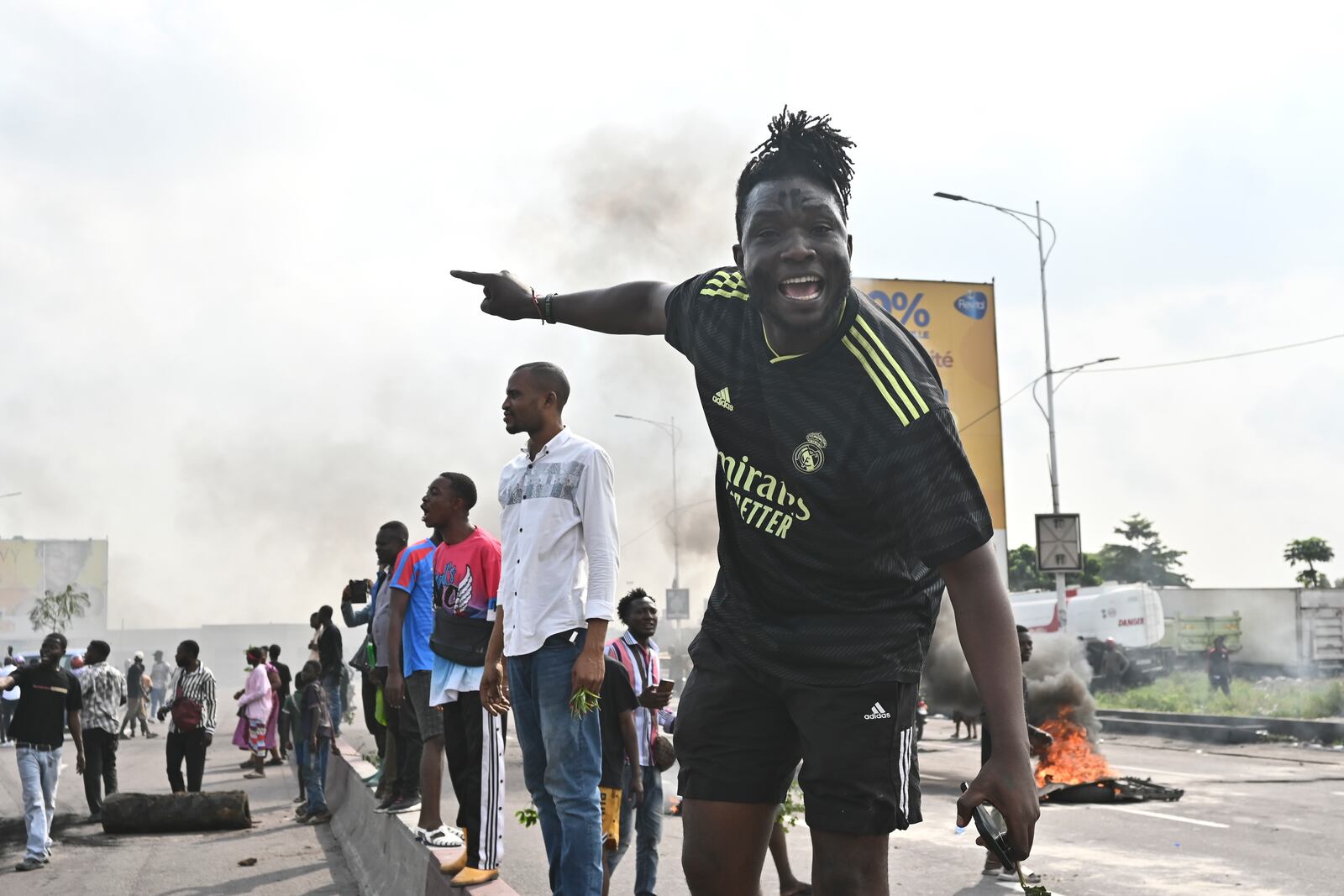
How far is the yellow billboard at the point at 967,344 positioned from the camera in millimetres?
26578

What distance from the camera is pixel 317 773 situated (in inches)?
471

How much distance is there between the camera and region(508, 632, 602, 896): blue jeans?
13.7 ft

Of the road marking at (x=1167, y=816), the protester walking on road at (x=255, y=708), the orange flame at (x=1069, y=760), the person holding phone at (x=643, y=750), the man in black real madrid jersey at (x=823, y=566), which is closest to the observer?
the man in black real madrid jersey at (x=823, y=566)

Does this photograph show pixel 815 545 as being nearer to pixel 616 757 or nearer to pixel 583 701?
pixel 583 701

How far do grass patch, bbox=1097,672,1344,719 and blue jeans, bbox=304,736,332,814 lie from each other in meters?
17.1

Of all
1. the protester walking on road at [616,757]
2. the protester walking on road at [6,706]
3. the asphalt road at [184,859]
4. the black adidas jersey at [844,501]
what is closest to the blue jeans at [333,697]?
the asphalt road at [184,859]

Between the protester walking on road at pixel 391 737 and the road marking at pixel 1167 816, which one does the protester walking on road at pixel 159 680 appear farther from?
the road marking at pixel 1167 816

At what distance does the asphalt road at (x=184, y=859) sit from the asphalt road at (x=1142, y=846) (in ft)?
4.29

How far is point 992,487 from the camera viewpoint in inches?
1042

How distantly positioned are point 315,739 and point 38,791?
118 inches

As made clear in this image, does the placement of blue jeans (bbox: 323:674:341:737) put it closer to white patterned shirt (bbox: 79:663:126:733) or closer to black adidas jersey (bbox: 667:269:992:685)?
white patterned shirt (bbox: 79:663:126:733)

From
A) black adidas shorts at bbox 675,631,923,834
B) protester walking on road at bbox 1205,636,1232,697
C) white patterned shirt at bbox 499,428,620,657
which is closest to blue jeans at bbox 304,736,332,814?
white patterned shirt at bbox 499,428,620,657

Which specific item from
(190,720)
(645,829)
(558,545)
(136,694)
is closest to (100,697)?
(190,720)

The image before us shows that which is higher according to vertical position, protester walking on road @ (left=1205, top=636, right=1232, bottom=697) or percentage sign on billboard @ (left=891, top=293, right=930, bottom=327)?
percentage sign on billboard @ (left=891, top=293, right=930, bottom=327)
